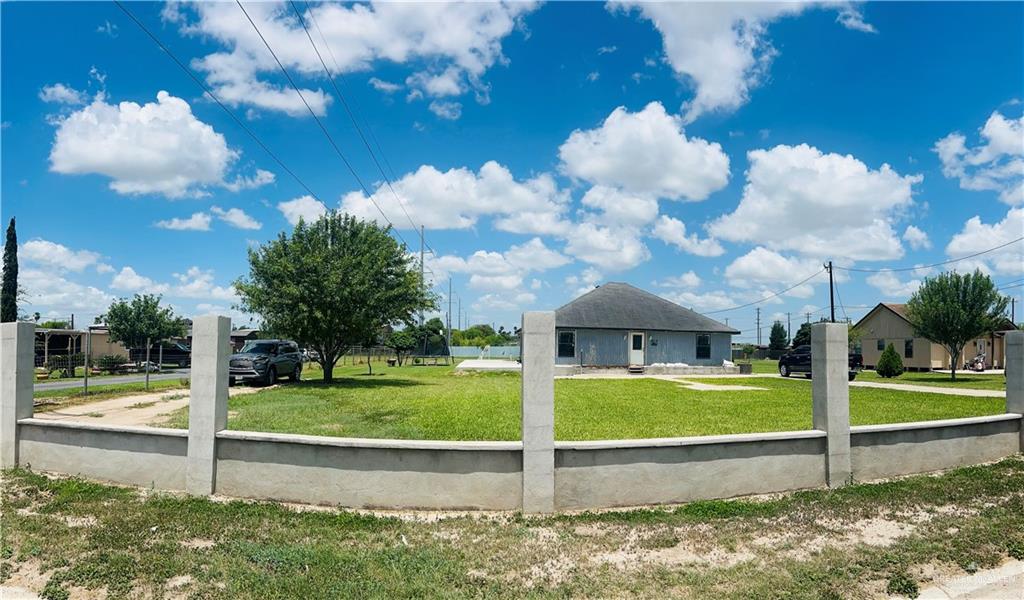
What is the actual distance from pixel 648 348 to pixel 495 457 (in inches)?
1220

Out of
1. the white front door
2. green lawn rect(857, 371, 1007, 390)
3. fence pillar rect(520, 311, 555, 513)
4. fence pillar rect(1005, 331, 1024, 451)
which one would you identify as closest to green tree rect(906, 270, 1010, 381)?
green lawn rect(857, 371, 1007, 390)

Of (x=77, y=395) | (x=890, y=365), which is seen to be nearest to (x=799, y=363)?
(x=890, y=365)

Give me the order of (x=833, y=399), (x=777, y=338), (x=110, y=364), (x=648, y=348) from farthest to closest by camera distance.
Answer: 1. (x=777, y=338)
2. (x=648, y=348)
3. (x=110, y=364)
4. (x=833, y=399)

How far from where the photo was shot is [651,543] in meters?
5.59

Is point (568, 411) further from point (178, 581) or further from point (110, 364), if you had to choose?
point (110, 364)

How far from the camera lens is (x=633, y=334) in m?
36.0

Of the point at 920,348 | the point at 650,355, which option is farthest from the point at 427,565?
the point at 920,348

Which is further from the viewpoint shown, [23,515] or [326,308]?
[326,308]

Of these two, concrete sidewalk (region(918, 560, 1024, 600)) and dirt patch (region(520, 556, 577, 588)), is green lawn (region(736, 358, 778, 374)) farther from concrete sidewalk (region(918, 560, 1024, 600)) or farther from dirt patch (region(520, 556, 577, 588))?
dirt patch (region(520, 556, 577, 588))

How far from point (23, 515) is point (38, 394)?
1539cm

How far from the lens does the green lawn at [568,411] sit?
36.2 ft

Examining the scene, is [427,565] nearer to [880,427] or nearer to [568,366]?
[880,427]

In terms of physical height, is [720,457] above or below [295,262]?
below

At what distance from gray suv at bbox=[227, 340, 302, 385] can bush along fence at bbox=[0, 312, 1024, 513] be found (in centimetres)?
1359
